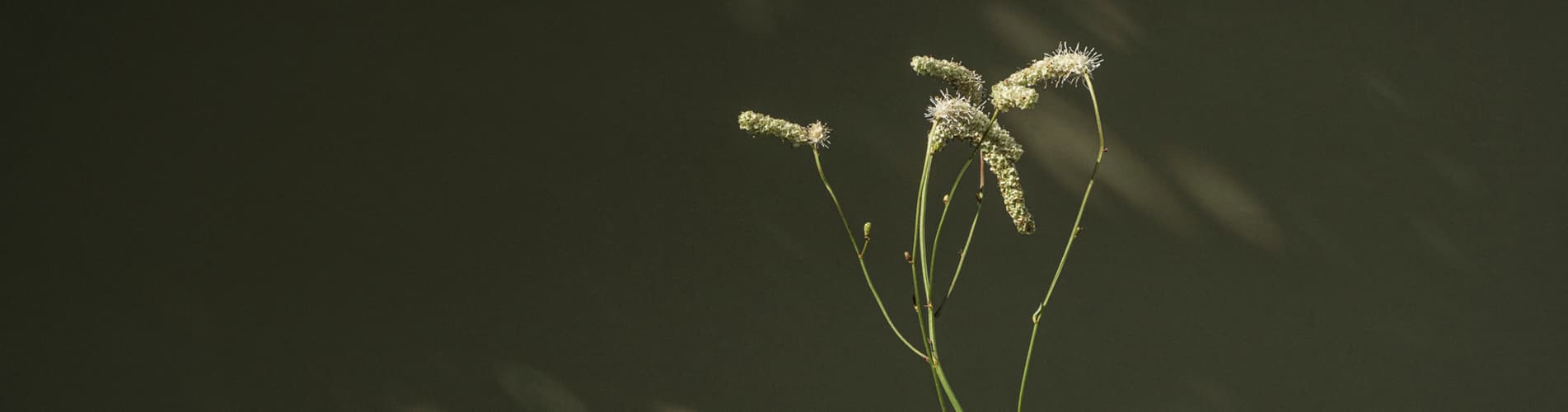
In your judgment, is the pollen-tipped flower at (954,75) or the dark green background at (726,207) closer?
the pollen-tipped flower at (954,75)

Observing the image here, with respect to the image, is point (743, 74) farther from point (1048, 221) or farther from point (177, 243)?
point (177, 243)

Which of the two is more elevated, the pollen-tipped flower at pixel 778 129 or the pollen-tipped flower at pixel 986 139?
the pollen-tipped flower at pixel 986 139

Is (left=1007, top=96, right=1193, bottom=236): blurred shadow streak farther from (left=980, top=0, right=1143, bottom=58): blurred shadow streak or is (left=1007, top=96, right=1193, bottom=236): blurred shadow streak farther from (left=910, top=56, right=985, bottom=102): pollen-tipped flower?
(left=910, top=56, right=985, bottom=102): pollen-tipped flower

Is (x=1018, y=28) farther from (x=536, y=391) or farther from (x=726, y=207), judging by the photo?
(x=536, y=391)

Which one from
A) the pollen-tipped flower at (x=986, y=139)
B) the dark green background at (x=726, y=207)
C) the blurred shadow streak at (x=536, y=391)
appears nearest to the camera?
the pollen-tipped flower at (x=986, y=139)

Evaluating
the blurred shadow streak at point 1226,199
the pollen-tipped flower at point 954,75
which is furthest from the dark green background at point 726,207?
the pollen-tipped flower at point 954,75

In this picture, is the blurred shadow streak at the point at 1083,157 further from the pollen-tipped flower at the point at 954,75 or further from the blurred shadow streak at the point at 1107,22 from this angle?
the pollen-tipped flower at the point at 954,75

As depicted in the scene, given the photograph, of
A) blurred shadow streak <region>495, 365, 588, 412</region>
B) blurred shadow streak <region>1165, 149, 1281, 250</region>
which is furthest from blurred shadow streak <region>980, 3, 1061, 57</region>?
blurred shadow streak <region>495, 365, 588, 412</region>
